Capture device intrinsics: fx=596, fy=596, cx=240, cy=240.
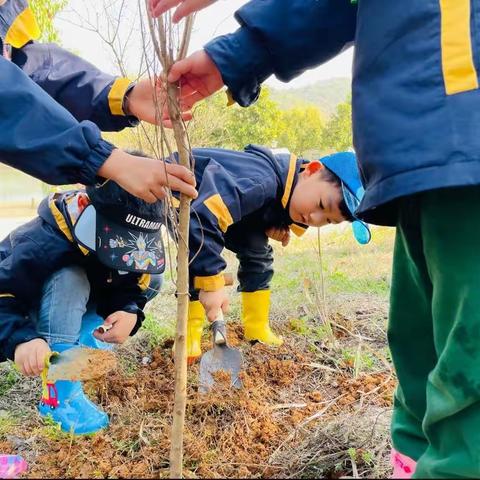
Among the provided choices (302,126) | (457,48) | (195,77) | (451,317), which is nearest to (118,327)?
(195,77)

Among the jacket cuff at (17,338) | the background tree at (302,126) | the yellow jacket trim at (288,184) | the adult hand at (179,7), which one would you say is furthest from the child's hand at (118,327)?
the background tree at (302,126)

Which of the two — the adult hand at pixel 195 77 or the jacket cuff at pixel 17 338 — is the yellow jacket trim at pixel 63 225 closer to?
the jacket cuff at pixel 17 338

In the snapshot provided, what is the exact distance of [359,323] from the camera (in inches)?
132

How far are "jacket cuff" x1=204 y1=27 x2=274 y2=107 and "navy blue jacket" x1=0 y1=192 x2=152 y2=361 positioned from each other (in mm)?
1045

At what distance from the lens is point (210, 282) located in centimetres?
264

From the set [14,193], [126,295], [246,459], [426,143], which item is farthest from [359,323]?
[14,193]

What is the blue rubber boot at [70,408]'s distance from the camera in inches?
77.9

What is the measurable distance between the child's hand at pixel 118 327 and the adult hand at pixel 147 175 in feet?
3.29

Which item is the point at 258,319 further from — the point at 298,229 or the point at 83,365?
the point at 83,365

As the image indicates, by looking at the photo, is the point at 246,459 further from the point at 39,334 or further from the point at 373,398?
the point at 39,334

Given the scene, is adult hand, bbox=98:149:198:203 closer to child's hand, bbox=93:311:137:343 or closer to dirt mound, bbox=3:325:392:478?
dirt mound, bbox=3:325:392:478

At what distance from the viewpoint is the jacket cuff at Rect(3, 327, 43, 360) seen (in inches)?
84.7

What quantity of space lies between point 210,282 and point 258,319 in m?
0.53

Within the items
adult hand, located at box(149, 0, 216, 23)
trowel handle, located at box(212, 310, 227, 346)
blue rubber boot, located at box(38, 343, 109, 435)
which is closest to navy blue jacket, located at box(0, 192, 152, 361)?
blue rubber boot, located at box(38, 343, 109, 435)
